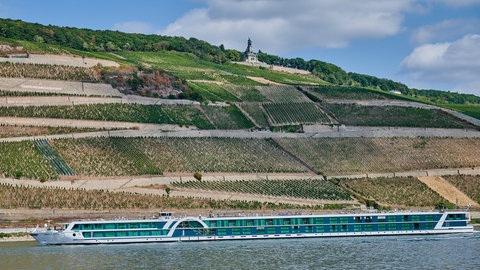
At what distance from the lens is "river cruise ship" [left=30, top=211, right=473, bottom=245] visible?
80.4 meters

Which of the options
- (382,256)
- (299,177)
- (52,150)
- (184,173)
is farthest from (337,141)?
(382,256)

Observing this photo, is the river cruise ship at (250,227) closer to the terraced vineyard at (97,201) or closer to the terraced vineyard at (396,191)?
the terraced vineyard at (97,201)

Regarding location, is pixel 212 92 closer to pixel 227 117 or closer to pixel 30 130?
pixel 227 117

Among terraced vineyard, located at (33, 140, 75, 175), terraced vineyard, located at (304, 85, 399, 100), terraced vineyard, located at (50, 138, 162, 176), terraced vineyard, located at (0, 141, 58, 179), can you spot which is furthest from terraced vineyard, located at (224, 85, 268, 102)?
terraced vineyard, located at (0, 141, 58, 179)

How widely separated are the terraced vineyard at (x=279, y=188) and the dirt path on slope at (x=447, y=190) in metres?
→ 13.0

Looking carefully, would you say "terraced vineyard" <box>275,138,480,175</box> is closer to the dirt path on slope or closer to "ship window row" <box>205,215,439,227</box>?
the dirt path on slope

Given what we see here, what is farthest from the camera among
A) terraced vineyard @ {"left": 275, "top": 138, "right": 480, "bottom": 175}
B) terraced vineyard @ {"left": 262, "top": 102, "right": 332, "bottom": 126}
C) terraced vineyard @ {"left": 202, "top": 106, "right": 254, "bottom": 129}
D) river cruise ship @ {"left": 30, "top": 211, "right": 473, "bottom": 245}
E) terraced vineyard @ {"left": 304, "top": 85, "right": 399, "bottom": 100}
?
terraced vineyard @ {"left": 304, "top": 85, "right": 399, "bottom": 100}

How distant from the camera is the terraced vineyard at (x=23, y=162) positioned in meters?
99.3

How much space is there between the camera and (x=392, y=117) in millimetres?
146500

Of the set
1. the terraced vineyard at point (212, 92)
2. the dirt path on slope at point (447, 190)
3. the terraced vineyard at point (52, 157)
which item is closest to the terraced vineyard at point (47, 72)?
the terraced vineyard at point (212, 92)

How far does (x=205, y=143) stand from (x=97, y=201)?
28.2m

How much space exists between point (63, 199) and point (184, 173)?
19.1 m

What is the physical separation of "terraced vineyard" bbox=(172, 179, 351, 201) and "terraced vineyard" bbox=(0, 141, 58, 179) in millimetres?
15600

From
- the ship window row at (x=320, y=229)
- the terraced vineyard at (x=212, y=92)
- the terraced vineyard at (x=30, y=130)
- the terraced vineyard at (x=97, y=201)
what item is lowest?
the ship window row at (x=320, y=229)
